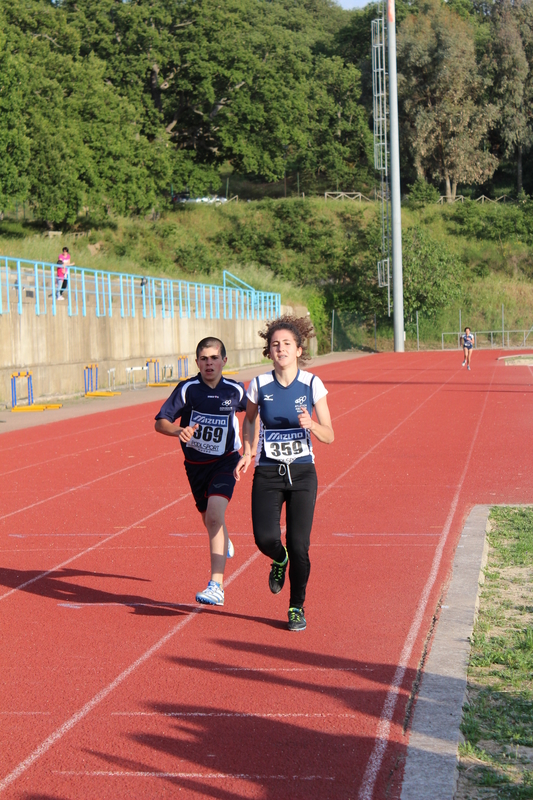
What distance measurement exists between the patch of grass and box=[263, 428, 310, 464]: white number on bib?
4.65 ft

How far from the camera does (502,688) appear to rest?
181 inches

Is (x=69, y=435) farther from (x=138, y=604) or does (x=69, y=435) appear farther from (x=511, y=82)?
(x=511, y=82)

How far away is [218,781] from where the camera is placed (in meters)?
A: 3.72

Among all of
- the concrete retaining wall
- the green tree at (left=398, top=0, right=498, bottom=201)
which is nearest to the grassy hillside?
the green tree at (left=398, top=0, right=498, bottom=201)

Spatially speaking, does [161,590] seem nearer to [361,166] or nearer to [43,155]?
[43,155]

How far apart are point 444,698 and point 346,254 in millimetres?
64185

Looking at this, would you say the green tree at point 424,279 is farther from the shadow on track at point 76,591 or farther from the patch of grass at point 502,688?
the shadow on track at point 76,591

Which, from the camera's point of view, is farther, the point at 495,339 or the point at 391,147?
the point at 495,339

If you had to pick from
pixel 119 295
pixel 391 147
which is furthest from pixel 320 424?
pixel 391 147

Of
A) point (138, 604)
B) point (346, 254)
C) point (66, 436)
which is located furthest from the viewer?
point (346, 254)

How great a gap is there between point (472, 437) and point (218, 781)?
11.9 m

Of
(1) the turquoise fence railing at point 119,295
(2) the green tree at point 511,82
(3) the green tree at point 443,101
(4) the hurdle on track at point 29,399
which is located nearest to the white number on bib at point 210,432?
(4) the hurdle on track at point 29,399

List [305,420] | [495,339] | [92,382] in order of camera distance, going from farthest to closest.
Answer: [495,339] → [92,382] → [305,420]

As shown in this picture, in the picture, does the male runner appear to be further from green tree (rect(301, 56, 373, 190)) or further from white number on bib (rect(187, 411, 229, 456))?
green tree (rect(301, 56, 373, 190))
